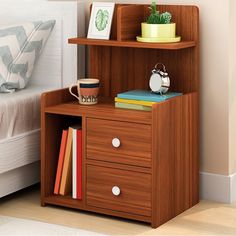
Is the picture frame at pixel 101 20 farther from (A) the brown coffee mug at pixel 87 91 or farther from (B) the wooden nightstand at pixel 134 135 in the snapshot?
(A) the brown coffee mug at pixel 87 91

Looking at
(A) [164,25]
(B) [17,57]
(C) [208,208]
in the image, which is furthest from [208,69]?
(B) [17,57]

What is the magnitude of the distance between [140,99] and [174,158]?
11.7 inches

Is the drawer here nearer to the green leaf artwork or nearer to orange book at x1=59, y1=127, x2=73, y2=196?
orange book at x1=59, y1=127, x2=73, y2=196

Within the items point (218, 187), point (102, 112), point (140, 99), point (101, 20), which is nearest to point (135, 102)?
point (140, 99)

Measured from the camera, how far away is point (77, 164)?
124 inches

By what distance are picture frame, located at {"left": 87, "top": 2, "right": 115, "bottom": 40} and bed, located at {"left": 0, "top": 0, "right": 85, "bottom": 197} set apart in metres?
0.15

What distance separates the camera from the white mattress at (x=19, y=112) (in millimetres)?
3143

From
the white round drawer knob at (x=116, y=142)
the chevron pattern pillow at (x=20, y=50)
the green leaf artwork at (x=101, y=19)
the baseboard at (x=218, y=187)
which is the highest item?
the green leaf artwork at (x=101, y=19)

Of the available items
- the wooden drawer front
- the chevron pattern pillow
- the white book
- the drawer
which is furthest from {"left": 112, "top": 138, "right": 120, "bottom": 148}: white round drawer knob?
the chevron pattern pillow

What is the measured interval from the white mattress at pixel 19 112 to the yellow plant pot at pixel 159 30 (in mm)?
635

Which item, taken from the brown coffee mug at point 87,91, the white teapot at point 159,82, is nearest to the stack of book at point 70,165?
the brown coffee mug at point 87,91

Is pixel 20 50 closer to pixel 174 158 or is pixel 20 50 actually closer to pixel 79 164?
pixel 79 164

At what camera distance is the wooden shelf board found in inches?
115

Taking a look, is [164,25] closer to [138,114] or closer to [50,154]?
[138,114]
